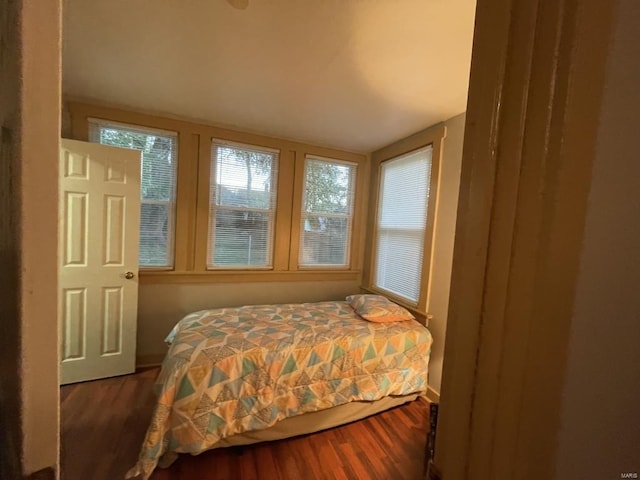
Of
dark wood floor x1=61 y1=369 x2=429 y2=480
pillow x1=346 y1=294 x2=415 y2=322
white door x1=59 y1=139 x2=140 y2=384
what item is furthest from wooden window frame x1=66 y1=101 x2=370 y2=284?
dark wood floor x1=61 y1=369 x2=429 y2=480

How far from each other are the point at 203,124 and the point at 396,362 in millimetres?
2707

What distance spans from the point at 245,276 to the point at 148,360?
3.81 feet

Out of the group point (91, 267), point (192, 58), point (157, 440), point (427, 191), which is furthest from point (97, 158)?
→ point (427, 191)

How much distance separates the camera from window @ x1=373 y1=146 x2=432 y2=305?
98.0 inches

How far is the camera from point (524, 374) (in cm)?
38

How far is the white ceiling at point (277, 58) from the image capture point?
1244 mm

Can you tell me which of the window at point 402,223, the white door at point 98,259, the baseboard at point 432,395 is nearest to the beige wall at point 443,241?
the baseboard at point 432,395

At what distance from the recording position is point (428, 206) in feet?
7.79

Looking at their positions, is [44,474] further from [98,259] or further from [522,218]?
[98,259]

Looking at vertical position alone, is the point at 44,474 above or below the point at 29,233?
below

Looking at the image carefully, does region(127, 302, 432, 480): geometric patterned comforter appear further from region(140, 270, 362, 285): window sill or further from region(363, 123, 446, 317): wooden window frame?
region(140, 270, 362, 285): window sill

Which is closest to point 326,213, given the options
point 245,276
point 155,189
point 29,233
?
point 245,276

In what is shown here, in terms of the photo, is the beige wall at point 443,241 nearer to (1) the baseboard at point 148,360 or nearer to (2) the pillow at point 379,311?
(2) the pillow at point 379,311

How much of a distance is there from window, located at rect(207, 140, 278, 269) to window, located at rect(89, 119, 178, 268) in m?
0.36
